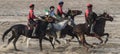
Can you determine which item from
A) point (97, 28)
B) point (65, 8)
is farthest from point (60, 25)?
point (65, 8)

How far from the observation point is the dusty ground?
82.7 ft

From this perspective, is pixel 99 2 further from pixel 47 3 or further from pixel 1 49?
pixel 1 49

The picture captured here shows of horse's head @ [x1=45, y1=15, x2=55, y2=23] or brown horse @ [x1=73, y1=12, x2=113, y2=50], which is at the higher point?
horse's head @ [x1=45, y1=15, x2=55, y2=23]

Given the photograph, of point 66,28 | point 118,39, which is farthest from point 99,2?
point 66,28

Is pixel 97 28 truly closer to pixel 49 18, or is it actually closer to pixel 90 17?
pixel 90 17

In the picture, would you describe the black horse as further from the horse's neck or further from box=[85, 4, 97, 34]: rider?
the horse's neck

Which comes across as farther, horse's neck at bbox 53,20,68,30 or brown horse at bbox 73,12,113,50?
horse's neck at bbox 53,20,68,30

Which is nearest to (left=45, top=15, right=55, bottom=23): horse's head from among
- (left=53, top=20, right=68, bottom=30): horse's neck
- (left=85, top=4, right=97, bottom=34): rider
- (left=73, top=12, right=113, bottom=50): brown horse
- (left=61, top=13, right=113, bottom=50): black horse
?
(left=53, top=20, right=68, bottom=30): horse's neck

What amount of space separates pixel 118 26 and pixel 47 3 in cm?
1134

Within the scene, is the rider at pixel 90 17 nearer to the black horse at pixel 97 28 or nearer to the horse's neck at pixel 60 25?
the black horse at pixel 97 28

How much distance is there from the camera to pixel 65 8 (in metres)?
42.0

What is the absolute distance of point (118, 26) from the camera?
34375mm

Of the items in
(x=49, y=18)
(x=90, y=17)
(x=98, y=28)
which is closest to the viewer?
(x=90, y=17)

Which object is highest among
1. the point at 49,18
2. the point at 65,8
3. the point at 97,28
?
the point at 49,18
